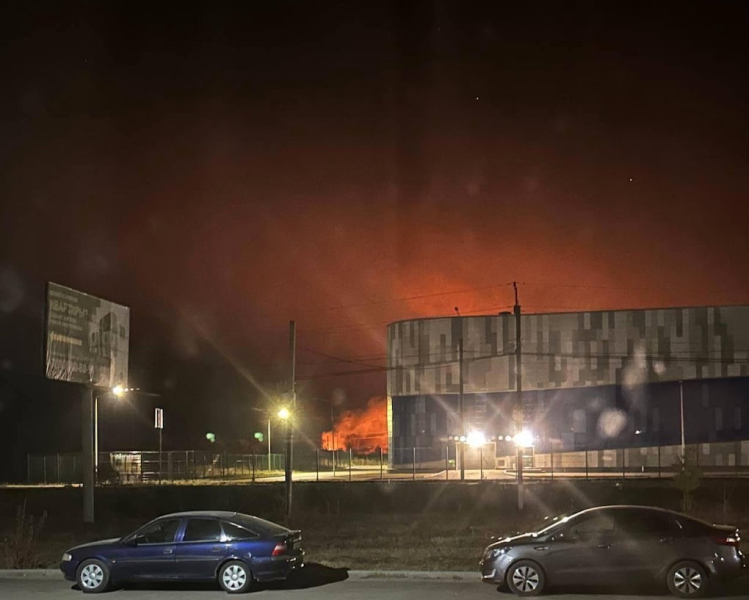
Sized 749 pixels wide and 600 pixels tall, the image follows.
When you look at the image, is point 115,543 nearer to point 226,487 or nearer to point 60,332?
point 60,332

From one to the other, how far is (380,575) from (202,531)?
365 centimetres

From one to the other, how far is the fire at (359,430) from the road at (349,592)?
9241cm

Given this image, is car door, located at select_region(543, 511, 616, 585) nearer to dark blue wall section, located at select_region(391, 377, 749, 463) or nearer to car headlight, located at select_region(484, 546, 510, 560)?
car headlight, located at select_region(484, 546, 510, 560)

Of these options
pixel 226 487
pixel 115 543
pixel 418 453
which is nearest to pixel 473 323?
pixel 418 453

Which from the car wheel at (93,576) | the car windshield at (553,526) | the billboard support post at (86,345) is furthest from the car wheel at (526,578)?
the billboard support post at (86,345)

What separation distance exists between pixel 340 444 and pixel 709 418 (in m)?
60.8

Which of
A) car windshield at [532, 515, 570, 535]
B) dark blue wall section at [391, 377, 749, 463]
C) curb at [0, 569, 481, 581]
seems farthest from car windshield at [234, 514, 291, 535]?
dark blue wall section at [391, 377, 749, 463]

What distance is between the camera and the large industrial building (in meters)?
73.6

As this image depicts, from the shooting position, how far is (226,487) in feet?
167

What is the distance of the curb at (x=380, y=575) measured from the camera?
19.0 m

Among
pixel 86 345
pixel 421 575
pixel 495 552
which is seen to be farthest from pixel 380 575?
pixel 86 345

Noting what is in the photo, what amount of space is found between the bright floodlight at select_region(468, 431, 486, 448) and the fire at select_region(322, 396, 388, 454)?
32.3 m

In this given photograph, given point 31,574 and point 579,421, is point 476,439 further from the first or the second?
point 31,574

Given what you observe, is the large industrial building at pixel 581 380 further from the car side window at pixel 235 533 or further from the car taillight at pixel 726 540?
the car taillight at pixel 726 540
